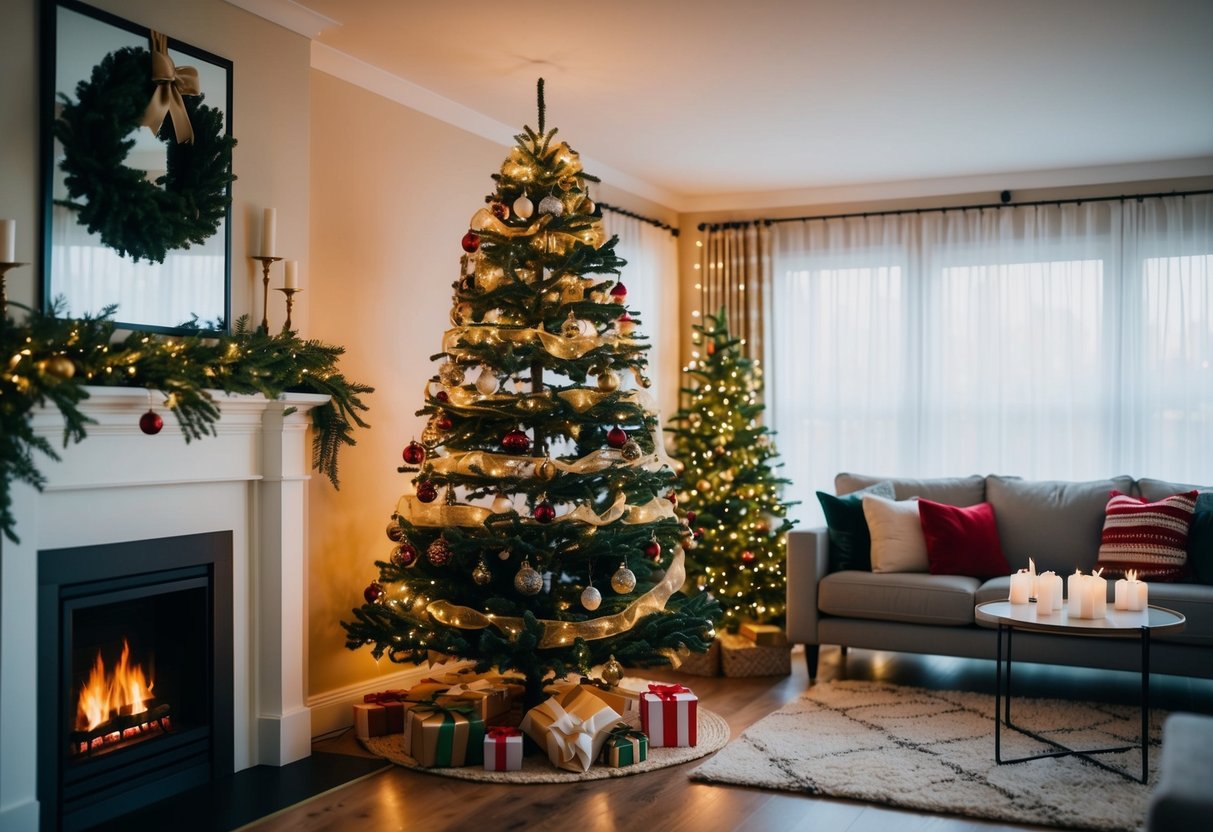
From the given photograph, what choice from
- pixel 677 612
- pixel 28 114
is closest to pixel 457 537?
pixel 677 612

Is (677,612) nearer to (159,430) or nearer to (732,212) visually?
Answer: (159,430)

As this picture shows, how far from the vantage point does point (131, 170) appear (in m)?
3.22

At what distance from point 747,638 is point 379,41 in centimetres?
328

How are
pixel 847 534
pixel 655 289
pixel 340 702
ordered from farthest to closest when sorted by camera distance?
pixel 655 289 < pixel 847 534 < pixel 340 702

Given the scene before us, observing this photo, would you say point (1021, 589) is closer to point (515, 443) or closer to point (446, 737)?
point (515, 443)

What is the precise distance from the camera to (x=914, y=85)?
15.6 feet

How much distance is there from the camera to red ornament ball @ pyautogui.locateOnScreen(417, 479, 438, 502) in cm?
406

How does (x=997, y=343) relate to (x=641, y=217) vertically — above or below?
below

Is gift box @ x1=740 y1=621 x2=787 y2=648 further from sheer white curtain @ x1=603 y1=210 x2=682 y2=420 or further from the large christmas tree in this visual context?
sheer white curtain @ x1=603 y1=210 x2=682 y2=420

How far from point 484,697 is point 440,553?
0.60 metres

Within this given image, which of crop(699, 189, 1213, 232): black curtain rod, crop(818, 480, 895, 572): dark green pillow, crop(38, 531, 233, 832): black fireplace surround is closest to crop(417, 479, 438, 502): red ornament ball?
crop(38, 531, 233, 832): black fireplace surround

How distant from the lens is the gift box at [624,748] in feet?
12.6

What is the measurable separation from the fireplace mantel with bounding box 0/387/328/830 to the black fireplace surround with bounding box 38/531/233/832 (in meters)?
0.06

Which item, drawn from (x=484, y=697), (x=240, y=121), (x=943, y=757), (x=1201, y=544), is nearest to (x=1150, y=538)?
(x=1201, y=544)
